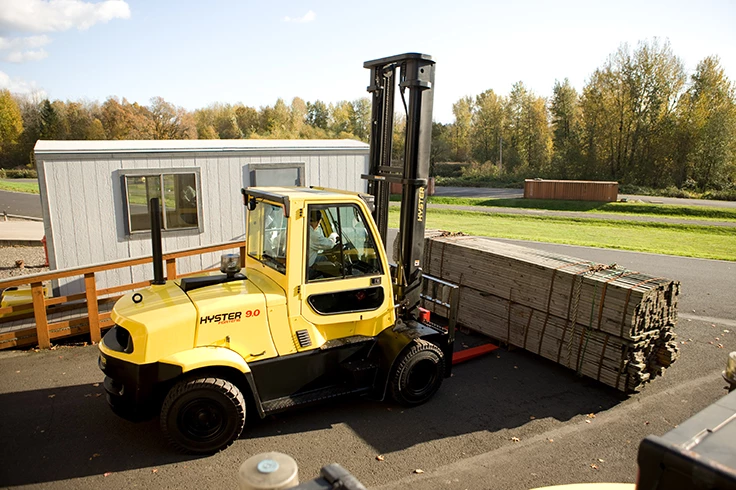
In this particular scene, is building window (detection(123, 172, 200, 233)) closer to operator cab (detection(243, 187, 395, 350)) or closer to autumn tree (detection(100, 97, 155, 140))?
operator cab (detection(243, 187, 395, 350))

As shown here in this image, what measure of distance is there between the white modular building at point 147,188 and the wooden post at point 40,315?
1.78m

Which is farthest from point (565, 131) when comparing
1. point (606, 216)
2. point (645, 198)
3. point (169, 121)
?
point (169, 121)

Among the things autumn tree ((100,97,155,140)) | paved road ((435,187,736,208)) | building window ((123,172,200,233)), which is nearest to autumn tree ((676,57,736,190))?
paved road ((435,187,736,208))

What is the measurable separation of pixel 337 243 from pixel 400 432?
2.36 m

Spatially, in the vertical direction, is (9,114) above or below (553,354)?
above

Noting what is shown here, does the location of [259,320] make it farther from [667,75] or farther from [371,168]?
[667,75]

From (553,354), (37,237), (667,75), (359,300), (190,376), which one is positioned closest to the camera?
(190,376)

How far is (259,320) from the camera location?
5777mm

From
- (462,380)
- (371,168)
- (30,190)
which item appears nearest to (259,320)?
(371,168)

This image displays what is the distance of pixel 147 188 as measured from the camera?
408 inches

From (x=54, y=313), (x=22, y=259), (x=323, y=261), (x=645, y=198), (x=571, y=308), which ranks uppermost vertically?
(x=323, y=261)

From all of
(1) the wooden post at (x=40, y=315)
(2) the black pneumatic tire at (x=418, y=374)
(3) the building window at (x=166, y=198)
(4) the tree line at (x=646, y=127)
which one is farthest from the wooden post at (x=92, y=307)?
(4) the tree line at (x=646, y=127)

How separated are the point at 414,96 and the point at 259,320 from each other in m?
3.41

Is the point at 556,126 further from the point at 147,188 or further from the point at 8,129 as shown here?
the point at 8,129
